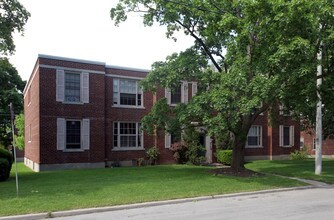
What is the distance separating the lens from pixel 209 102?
15375 mm

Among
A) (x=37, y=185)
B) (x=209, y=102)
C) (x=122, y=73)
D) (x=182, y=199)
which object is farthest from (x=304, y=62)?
(x=122, y=73)

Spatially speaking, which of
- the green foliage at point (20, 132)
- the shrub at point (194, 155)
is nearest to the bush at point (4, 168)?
the shrub at point (194, 155)

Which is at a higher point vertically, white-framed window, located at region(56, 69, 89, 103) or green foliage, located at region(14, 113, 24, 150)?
white-framed window, located at region(56, 69, 89, 103)

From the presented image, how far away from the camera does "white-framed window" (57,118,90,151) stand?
2148cm

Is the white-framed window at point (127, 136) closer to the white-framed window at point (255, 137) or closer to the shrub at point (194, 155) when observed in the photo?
the shrub at point (194, 155)

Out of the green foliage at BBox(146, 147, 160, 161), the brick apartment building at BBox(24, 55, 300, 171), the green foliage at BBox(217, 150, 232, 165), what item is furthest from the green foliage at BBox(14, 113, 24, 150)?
the green foliage at BBox(217, 150, 232, 165)

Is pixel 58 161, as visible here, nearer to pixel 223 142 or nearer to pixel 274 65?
pixel 223 142

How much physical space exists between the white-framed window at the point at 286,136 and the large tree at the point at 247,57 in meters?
14.6

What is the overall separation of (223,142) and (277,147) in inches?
262

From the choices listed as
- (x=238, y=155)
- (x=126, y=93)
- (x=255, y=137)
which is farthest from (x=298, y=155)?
(x=126, y=93)

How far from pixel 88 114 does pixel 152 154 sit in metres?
5.02

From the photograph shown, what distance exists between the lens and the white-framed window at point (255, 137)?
29781 mm

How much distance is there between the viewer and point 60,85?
21500 mm

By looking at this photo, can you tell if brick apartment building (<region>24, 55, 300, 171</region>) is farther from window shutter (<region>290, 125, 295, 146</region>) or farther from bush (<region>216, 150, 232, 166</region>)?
window shutter (<region>290, 125, 295, 146</region>)
